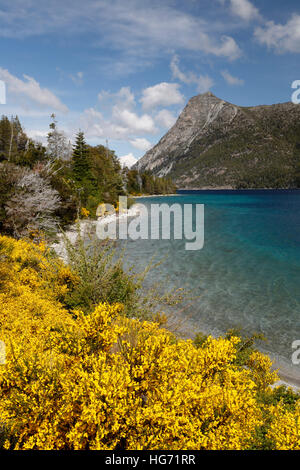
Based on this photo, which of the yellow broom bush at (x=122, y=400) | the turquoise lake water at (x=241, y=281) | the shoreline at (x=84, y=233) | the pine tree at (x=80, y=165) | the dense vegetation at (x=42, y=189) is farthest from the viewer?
the pine tree at (x=80, y=165)

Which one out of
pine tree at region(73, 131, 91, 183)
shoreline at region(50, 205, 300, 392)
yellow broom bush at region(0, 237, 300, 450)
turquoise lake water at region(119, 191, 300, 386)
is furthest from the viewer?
pine tree at region(73, 131, 91, 183)

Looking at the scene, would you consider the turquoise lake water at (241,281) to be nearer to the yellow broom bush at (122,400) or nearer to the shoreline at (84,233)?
the shoreline at (84,233)

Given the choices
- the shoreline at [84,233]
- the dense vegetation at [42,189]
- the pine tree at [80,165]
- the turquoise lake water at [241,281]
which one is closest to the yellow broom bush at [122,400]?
the shoreline at [84,233]

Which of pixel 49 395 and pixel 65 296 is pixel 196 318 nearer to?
pixel 65 296

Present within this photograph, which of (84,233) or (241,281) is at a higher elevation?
(84,233)

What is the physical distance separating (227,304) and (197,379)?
1229 centimetres

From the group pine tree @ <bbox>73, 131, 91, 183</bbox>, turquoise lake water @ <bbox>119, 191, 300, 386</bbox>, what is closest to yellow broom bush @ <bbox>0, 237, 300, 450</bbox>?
turquoise lake water @ <bbox>119, 191, 300, 386</bbox>

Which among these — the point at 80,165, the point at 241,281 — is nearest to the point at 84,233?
the point at 241,281

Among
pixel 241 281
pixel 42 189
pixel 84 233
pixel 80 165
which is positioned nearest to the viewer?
pixel 84 233

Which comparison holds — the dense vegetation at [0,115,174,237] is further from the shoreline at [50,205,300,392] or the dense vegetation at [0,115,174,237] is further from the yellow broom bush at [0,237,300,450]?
the yellow broom bush at [0,237,300,450]

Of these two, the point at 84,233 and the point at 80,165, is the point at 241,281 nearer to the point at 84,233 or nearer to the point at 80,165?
the point at 84,233

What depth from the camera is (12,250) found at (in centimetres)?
1209
